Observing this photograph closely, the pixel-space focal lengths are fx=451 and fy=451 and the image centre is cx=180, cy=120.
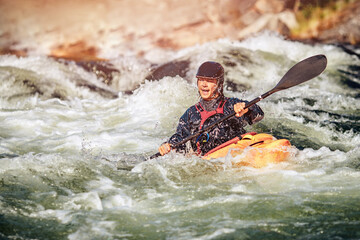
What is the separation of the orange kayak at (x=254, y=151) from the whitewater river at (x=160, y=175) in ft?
0.26

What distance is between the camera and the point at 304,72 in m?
4.81

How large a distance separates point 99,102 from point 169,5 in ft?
22.6

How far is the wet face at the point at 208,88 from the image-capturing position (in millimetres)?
4539

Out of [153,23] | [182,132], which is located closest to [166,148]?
[182,132]

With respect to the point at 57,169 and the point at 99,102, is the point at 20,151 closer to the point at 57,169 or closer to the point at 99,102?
the point at 57,169

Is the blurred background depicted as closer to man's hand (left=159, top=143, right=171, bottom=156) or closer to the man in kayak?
the man in kayak

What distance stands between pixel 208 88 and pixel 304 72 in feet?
3.59

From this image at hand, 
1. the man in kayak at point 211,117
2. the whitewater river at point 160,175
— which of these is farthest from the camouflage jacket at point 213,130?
the whitewater river at point 160,175

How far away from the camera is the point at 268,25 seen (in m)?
13.4

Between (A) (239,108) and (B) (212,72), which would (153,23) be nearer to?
(B) (212,72)

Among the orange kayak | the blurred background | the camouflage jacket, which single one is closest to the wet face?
the camouflage jacket

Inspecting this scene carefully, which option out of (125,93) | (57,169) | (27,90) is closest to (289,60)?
(125,93)

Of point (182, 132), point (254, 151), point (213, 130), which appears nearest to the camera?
point (254, 151)

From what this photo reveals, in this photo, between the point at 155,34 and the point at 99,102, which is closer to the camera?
the point at 99,102
